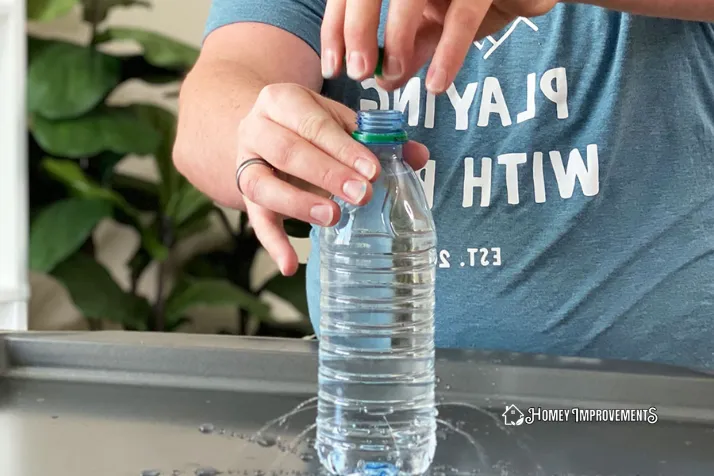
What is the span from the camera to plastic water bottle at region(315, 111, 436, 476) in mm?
729

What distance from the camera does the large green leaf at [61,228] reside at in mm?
1829

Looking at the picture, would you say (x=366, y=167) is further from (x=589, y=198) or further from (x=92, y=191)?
(x=92, y=191)

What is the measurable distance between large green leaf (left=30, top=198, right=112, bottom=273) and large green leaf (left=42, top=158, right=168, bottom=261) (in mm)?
A: 29

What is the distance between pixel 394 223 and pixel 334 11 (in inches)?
8.7

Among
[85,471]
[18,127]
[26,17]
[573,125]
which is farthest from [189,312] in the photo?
[85,471]

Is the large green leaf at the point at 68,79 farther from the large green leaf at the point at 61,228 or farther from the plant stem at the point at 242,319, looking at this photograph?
the plant stem at the point at 242,319

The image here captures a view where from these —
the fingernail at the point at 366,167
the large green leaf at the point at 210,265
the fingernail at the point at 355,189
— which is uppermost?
the fingernail at the point at 366,167

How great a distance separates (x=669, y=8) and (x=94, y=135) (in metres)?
1.34

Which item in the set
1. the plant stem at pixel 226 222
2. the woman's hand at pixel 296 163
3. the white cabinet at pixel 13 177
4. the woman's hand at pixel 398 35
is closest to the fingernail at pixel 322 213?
the woman's hand at pixel 296 163

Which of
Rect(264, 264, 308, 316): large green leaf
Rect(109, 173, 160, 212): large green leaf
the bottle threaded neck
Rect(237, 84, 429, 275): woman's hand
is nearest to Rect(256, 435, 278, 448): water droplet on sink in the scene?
Rect(237, 84, 429, 275): woman's hand

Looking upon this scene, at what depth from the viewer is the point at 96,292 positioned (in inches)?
74.9

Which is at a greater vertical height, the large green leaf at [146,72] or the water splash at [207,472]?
the large green leaf at [146,72]

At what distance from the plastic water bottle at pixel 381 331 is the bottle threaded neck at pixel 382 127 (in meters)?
0.04

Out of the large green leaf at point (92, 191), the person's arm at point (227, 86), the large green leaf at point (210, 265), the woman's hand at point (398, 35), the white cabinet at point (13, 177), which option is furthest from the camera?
the large green leaf at point (210, 265)
